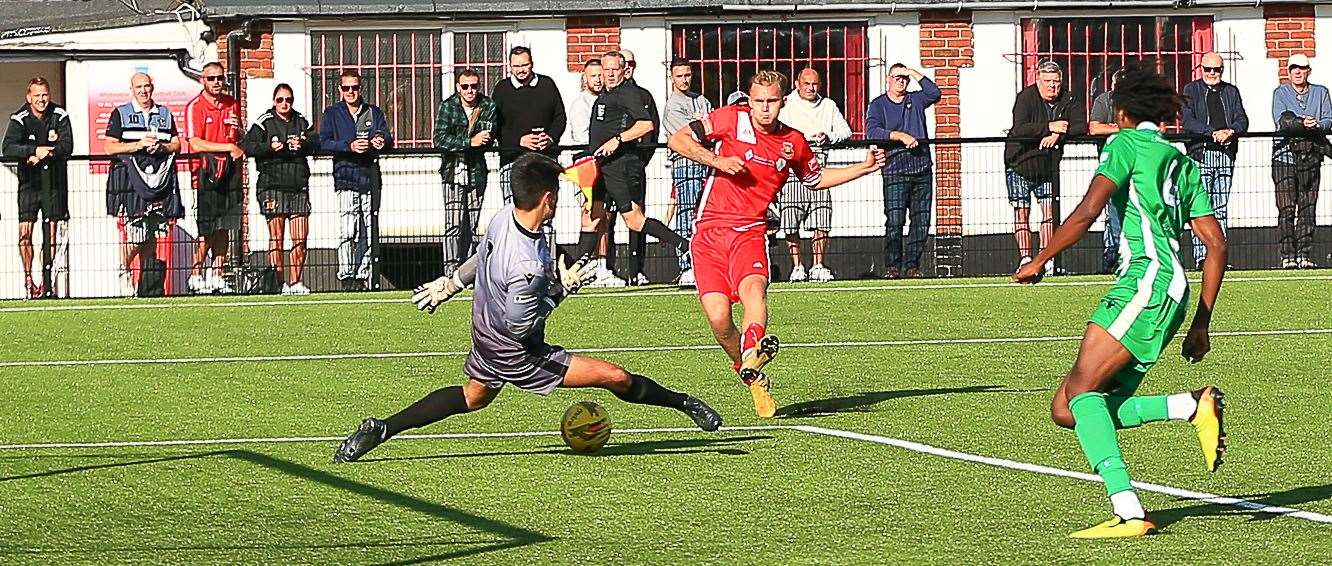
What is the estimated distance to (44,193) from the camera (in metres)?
20.5

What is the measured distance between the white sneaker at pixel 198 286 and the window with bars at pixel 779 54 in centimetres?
752

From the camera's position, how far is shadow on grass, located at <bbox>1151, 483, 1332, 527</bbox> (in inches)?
304

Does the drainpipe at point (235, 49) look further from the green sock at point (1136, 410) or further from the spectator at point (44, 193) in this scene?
the green sock at point (1136, 410)

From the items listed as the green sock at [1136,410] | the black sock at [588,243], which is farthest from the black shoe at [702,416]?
the black sock at [588,243]

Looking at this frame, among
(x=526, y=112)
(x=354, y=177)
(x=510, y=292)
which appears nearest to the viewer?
(x=510, y=292)

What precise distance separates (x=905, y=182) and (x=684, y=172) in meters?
2.21

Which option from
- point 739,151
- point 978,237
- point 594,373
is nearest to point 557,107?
point 978,237

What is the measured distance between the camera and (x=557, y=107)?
66.9 ft

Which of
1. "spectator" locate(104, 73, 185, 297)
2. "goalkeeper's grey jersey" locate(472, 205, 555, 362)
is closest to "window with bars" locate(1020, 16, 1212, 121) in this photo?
"spectator" locate(104, 73, 185, 297)

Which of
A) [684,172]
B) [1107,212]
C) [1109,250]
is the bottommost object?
[1109,250]

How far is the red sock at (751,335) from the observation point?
11.0m

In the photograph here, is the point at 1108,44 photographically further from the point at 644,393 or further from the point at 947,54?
the point at 644,393

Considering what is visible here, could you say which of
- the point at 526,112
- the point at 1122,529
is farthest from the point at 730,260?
the point at 526,112

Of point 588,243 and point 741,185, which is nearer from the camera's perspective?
point 741,185
